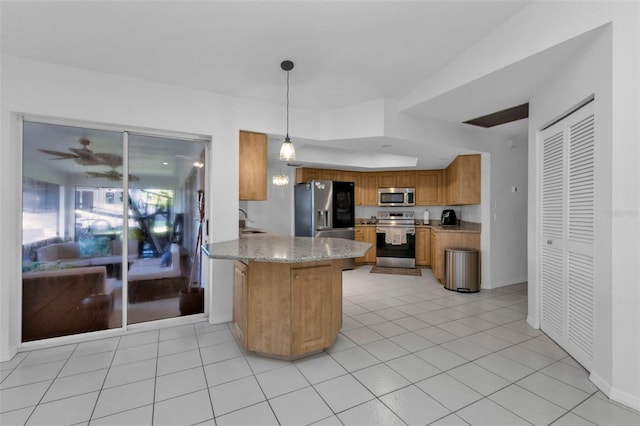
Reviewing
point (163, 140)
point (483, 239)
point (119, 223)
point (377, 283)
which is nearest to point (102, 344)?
point (119, 223)

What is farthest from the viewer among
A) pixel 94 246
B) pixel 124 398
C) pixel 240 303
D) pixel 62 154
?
pixel 94 246

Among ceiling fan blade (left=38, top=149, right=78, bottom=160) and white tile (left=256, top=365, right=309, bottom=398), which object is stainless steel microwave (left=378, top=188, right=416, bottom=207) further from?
ceiling fan blade (left=38, top=149, right=78, bottom=160)

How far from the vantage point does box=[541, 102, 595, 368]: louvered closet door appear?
7.43ft

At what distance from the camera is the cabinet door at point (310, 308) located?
2.41m

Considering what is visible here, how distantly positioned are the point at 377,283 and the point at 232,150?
3.22 meters

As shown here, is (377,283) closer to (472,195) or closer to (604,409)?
Result: (472,195)

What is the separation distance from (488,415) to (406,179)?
17.8 feet

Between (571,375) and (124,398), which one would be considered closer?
(124,398)

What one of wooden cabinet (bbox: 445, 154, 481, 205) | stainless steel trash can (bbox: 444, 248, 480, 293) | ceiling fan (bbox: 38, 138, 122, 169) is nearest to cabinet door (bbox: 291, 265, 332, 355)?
ceiling fan (bbox: 38, 138, 122, 169)

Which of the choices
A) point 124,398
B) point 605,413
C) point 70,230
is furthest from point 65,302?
point 605,413

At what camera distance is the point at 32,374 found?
2287mm

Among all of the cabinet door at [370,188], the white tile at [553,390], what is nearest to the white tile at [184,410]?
the white tile at [553,390]

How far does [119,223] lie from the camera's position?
10.2ft

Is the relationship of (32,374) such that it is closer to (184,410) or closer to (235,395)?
(184,410)
